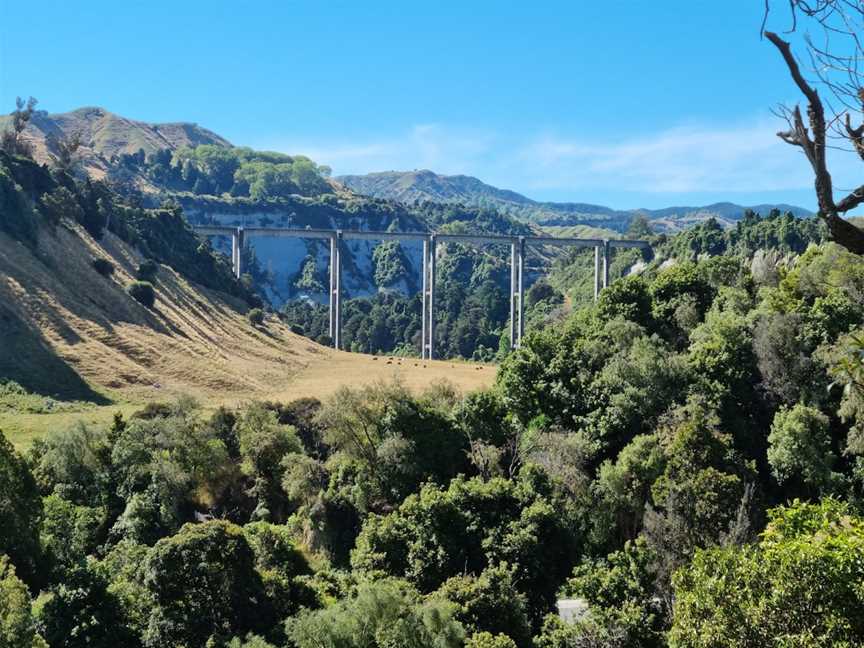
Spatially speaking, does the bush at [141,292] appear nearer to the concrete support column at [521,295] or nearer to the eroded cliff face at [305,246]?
the concrete support column at [521,295]

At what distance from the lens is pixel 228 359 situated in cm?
6188

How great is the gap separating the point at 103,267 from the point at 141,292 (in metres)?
3.61

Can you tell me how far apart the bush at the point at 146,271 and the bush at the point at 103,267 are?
297 cm

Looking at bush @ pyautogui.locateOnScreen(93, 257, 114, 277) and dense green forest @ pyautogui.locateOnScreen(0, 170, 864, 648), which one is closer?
dense green forest @ pyautogui.locateOnScreen(0, 170, 864, 648)

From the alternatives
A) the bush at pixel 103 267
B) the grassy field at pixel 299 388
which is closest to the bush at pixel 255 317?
the grassy field at pixel 299 388

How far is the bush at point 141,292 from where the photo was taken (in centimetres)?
6525

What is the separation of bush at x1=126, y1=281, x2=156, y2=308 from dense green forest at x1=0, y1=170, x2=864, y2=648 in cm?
2668

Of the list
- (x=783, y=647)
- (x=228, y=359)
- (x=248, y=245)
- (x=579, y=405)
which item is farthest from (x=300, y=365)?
(x=248, y=245)

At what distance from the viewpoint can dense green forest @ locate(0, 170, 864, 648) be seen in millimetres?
20828

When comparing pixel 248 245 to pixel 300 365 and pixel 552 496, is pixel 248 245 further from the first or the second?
pixel 552 496

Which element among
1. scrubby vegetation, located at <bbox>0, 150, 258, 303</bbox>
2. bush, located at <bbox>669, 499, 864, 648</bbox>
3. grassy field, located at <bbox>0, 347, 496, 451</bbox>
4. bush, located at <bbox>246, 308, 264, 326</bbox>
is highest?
scrubby vegetation, located at <bbox>0, 150, 258, 303</bbox>

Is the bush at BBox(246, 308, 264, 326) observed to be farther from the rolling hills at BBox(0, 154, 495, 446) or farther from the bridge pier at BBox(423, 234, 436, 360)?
the bridge pier at BBox(423, 234, 436, 360)

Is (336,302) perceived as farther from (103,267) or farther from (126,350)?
(126,350)

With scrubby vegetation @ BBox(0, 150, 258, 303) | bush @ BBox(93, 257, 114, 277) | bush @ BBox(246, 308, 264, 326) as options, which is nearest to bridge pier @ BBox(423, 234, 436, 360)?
scrubby vegetation @ BBox(0, 150, 258, 303)
